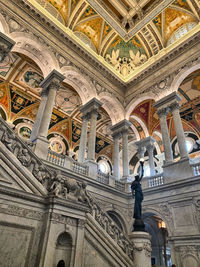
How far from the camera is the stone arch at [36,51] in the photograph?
1109 centimetres

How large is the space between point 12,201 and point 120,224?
8472 mm

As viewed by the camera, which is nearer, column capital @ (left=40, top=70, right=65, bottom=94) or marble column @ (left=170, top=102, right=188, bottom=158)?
marble column @ (left=170, top=102, right=188, bottom=158)

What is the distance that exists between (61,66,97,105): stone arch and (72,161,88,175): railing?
15.1 feet

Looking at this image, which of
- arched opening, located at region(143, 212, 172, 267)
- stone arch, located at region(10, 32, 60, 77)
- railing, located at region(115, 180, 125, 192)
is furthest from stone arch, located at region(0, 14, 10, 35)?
arched opening, located at region(143, 212, 172, 267)

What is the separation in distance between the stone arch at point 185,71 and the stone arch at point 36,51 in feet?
22.2

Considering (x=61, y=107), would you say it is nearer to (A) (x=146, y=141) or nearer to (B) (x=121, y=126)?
(B) (x=121, y=126)

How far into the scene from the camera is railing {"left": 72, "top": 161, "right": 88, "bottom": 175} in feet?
34.7

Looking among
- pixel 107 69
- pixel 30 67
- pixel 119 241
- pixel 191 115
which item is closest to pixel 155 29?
pixel 107 69

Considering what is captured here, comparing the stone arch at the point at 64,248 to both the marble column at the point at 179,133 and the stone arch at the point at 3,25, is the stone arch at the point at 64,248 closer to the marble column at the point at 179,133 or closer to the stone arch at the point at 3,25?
the marble column at the point at 179,133

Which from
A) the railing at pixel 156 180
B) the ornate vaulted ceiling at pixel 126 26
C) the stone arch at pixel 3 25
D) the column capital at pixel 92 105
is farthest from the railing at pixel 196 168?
the stone arch at pixel 3 25

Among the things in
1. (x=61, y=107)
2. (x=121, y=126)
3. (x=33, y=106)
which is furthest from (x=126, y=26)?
(x=33, y=106)

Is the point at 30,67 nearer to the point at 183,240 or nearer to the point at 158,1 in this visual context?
the point at 158,1

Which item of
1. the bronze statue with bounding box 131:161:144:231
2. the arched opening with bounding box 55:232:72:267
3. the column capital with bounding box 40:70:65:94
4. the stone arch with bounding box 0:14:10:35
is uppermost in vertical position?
the stone arch with bounding box 0:14:10:35

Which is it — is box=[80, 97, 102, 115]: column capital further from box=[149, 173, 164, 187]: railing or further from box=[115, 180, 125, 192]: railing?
box=[149, 173, 164, 187]: railing
